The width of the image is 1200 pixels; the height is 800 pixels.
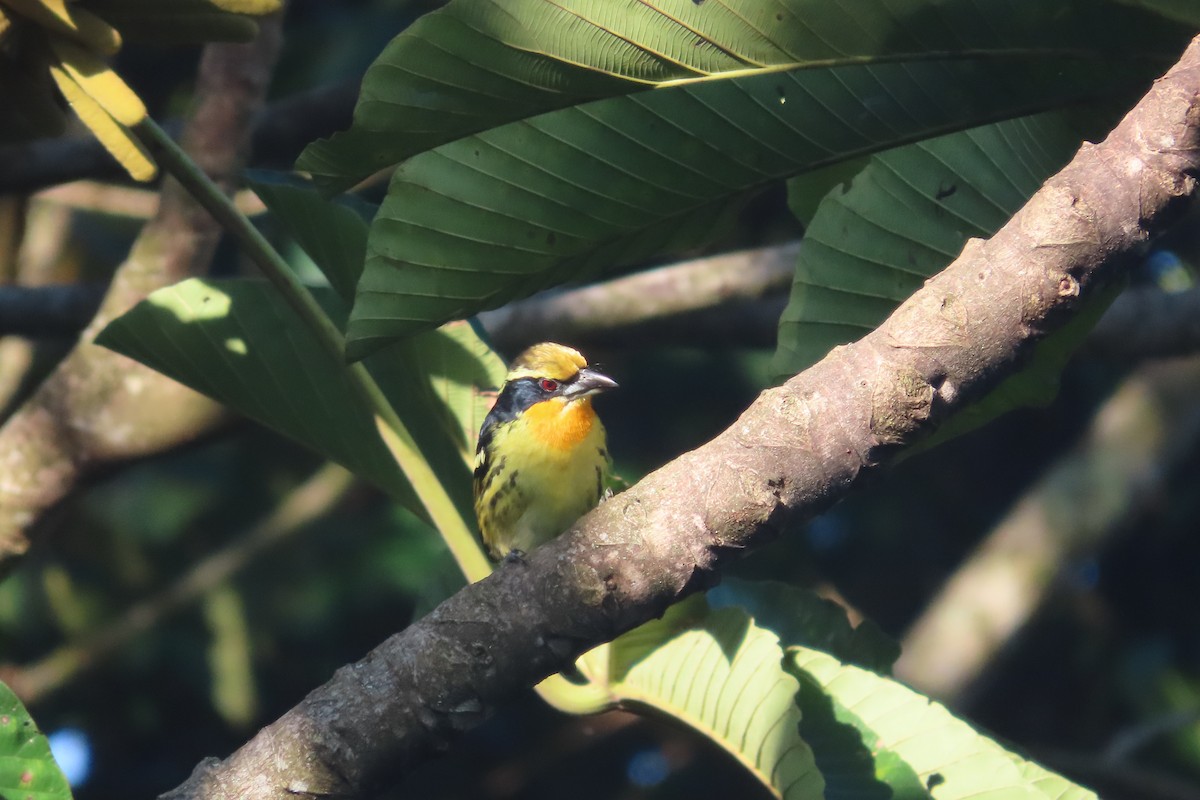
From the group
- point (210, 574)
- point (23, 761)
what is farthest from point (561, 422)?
point (210, 574)

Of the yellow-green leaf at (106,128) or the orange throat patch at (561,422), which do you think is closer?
the yellow-green leaf at (106,128)

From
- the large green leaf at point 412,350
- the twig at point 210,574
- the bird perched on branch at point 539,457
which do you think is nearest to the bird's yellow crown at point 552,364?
the bird perched on branch at point 539,457

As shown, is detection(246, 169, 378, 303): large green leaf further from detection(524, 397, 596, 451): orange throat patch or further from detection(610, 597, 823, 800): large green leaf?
detection(610, 597, 823, 800): large green leaf

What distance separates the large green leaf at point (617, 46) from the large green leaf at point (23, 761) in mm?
979

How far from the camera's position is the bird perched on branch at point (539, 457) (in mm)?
3127

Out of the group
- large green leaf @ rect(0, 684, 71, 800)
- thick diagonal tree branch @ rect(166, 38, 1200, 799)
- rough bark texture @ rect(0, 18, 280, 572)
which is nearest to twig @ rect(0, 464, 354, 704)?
rough bark texture @ rect(0, 18, 280, 572)

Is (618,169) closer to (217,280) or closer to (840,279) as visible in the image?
(840,279)

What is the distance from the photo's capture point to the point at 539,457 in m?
3.15

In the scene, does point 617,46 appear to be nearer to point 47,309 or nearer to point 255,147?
point 47,309

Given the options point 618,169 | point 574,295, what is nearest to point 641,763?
point 574,295

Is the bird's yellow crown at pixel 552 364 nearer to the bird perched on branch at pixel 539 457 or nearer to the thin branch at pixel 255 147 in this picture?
the bird perched on branch at pixel 539 457

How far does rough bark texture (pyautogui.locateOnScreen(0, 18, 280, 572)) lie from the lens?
3.32 meters

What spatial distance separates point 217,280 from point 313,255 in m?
0.20

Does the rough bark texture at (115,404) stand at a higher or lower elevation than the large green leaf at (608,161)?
lower
